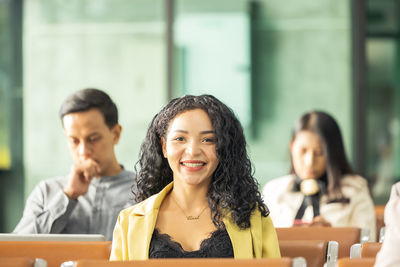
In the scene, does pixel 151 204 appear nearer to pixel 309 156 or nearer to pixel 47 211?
pixel 47 211

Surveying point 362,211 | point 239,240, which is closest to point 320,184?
point 362,211

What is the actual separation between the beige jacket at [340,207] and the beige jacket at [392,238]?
1.92 meters

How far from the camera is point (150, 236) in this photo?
285cm

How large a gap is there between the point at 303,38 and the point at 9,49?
10.0 feet

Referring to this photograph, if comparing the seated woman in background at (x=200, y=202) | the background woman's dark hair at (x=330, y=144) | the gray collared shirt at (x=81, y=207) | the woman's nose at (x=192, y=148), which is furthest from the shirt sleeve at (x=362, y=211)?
the woman's nose at (x=192, y=148)

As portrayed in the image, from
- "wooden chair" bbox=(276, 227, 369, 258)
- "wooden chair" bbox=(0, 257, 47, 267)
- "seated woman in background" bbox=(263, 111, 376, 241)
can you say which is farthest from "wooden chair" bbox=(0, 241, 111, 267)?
"seated woman in background" bbox=(263, 111, 376, 241)

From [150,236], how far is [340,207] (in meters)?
2.27

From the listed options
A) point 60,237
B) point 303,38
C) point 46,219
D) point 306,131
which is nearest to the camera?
point 60,237

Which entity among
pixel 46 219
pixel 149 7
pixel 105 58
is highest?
pixel 149 7

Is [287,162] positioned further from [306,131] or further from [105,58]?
[306,131]

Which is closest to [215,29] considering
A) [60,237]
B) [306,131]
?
[306,131]

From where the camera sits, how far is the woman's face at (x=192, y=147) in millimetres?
2912

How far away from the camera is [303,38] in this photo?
304 inches

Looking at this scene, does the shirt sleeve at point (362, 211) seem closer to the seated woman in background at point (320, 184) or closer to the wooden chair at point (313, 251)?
the seated woman in background at point (320, 184)
